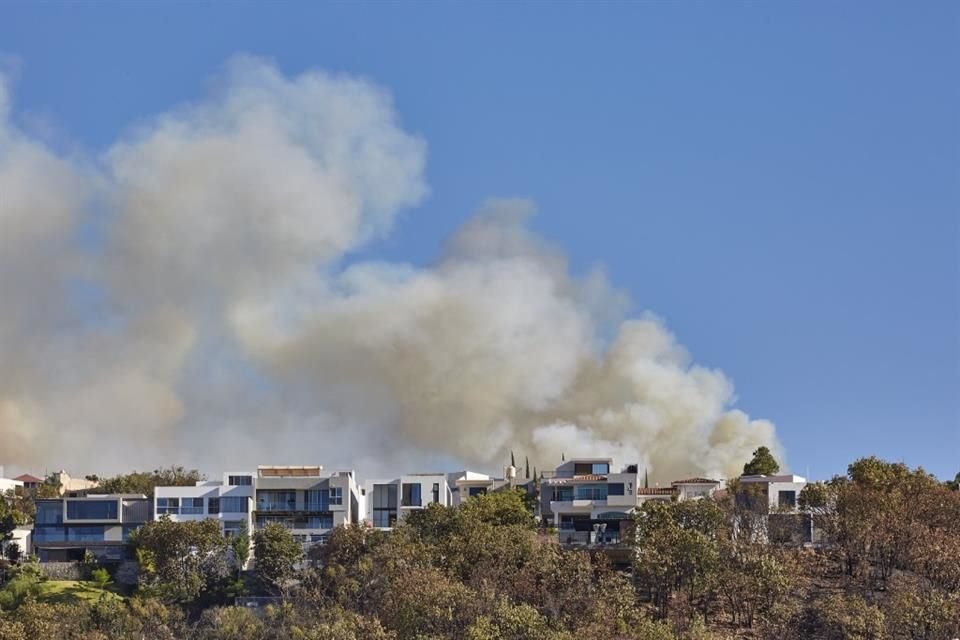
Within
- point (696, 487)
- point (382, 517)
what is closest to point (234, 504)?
point (382, 517)

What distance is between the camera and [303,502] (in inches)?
4727

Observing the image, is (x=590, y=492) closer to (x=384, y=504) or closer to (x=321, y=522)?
(x=384, y=504)

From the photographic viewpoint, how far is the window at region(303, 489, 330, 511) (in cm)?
11981

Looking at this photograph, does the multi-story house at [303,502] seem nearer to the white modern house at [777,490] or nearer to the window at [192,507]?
the window at [192,507]

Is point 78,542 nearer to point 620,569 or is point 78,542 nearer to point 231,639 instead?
point 231,639

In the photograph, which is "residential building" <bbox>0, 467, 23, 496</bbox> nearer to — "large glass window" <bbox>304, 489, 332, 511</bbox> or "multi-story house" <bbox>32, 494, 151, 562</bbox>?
"multi-story house" <bbox>32, 494, 151, 562</bbox>

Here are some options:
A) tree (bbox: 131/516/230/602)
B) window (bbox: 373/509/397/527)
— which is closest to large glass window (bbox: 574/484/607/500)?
window (bbox: 373/509/397/527)

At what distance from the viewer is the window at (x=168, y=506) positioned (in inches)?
4710

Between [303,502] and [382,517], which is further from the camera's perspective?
[382,517]

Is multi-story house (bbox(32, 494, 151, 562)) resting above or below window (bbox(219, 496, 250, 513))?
below

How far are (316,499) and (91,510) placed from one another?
16603mm

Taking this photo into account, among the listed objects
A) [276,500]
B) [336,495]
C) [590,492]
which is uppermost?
[590,492]

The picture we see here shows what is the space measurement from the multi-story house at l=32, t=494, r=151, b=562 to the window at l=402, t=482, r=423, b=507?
20.0m

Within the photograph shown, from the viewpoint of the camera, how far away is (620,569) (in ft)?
348
